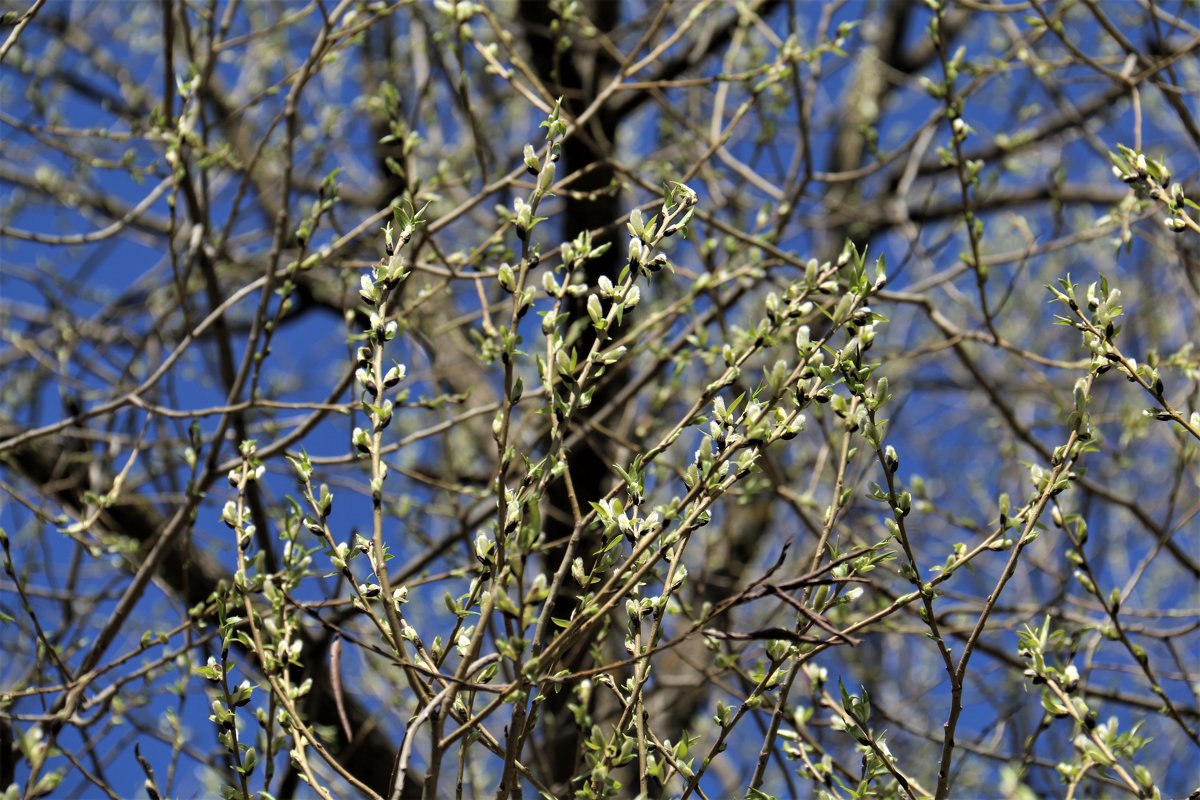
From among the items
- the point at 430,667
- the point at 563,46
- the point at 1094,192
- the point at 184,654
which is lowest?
the point at 430,667

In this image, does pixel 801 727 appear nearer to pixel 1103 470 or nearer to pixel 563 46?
pixel 563 46

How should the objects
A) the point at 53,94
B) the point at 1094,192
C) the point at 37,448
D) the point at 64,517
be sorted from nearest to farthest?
the point at 64,517 < the point at 37,448 < the point at 53,94 < the point at 1094,192

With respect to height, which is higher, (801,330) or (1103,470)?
(1103,470)

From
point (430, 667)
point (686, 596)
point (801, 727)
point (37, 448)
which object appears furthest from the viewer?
point (686, 596)

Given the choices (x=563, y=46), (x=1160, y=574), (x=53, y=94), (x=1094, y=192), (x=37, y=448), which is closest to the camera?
(x=563, y=46)

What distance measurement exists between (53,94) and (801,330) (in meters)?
5.13

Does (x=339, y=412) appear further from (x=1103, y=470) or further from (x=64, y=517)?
(x=1103, y=470)

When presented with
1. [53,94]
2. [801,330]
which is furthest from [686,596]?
[53,94]

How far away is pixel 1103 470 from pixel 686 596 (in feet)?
8.45

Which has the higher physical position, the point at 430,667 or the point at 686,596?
the point at 686,596

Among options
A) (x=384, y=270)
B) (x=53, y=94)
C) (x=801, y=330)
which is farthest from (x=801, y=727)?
(x=53, y=94)

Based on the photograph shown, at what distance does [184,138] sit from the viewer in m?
A: 3.05

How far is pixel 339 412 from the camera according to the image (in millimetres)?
2701

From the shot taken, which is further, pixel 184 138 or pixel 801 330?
pixel 184 138
